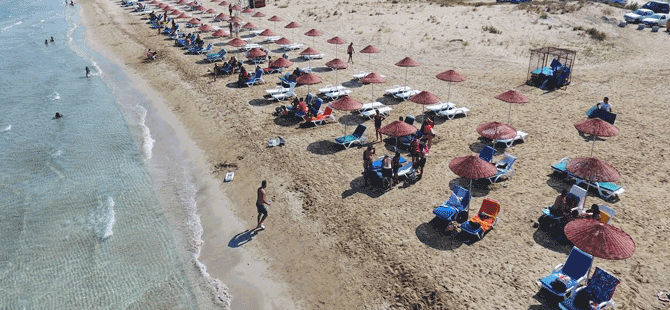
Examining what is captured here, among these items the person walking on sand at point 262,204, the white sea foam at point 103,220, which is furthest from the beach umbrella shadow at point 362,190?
the white sea foam at point 103,220

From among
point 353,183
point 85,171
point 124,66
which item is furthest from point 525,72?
point 124,66

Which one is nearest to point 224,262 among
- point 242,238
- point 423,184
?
point 242,238

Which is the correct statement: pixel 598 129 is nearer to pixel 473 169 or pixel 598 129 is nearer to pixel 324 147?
pixel 473 169

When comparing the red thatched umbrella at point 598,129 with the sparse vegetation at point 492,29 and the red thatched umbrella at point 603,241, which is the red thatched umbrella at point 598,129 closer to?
the red thatched umbrella at point 603,241

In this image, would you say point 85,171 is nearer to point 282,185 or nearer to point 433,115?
point 282,185

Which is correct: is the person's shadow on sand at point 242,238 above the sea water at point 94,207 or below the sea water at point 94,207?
above

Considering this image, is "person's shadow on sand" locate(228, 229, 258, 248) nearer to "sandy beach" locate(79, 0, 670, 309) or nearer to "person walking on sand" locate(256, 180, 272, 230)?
"sandy beach" locate(79, 0, 670, 309)

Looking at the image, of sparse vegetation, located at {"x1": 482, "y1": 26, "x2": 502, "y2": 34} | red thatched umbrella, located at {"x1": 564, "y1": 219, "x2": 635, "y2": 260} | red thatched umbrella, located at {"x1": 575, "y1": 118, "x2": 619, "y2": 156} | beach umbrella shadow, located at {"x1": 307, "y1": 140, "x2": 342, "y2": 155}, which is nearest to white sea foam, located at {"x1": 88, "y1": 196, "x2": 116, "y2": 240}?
beach umbrella shadow, located at {"x1": 307, "y1": 140, "x2": 342, "y2": 155}
